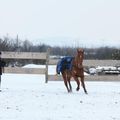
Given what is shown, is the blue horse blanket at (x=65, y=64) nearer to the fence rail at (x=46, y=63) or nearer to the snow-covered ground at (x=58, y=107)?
the snow-covered ground at (x=58, y=107)

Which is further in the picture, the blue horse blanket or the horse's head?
the blue horse blanket

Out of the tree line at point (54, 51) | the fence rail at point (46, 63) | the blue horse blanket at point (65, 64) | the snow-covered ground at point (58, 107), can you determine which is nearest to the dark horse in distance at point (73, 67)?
the blue horse blanket at point (65, 64)

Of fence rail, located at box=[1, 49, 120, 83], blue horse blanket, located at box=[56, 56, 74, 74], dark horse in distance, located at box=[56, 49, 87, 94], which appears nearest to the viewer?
dark horse in distance, located at box=[56, 49, 87, 94]

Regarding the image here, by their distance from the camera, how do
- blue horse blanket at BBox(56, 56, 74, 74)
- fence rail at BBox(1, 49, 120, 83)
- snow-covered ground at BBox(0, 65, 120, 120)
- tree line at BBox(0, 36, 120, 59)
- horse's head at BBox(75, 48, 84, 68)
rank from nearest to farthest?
snow-covered ground at BBox(0, 65, 120, 120) < horse's head at BBox(75, 48, 84, 68) < blue horse blanket at BBox(56, 56, 74, 74) < fence rail at BBox(1, 49, 120, 83) < tree line at BBox(0, 36, 120, 59)

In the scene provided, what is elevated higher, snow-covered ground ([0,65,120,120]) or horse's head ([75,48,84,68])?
horse's head ([75,48,84,68])

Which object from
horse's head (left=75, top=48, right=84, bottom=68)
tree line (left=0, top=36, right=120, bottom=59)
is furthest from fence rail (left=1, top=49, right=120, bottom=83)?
tree line (left=0, top=36, right=120, bottom=59)

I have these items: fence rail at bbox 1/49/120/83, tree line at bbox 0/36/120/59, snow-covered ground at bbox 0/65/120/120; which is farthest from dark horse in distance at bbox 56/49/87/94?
tree line at bbox 0/36/120/59

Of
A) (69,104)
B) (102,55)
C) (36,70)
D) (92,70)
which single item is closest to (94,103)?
(69,104)

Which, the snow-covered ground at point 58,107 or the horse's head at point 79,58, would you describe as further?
the horse's head at point 79,58

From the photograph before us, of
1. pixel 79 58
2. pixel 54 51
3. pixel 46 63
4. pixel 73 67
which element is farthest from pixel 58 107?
pixel 54 51

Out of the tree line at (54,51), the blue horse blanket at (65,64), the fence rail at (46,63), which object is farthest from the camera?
the tree line at (54,51)

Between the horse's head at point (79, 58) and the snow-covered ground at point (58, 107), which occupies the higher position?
the horse's head at point (79, 58)

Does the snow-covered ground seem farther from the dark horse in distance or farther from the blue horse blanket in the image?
the blue horse blanket

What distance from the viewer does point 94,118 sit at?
993cm
